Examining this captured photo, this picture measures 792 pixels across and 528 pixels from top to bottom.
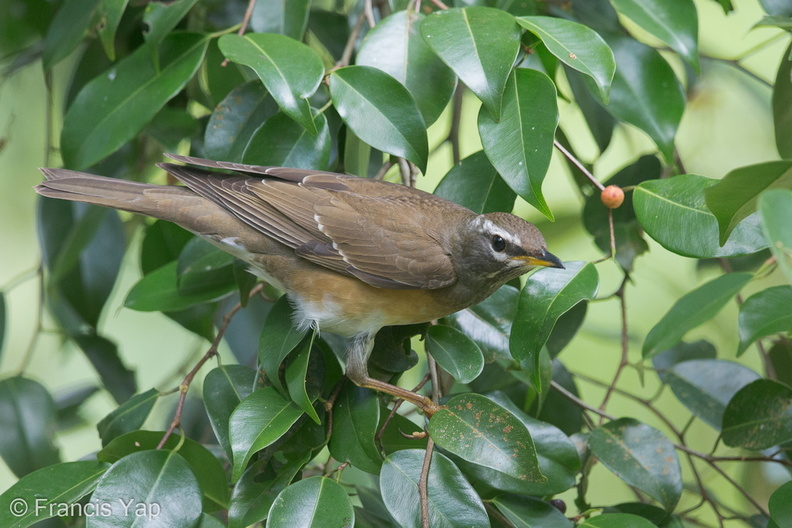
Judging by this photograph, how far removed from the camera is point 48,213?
311 cm

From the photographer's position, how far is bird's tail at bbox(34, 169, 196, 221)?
93.7 inches

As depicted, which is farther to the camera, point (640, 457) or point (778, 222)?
point (640, 457)

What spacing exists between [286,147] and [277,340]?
603 millimetres

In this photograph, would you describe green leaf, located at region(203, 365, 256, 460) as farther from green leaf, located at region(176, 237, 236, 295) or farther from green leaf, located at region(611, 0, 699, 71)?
green leaf, located at region(611, 0, 699, 71)

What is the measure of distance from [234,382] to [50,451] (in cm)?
92

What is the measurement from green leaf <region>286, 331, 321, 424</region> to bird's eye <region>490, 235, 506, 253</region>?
64 cm

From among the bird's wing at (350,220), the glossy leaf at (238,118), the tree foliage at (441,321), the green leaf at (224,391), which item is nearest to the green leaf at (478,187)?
the tree foliage at (441,321)

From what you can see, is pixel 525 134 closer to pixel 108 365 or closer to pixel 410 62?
pixel 410 62

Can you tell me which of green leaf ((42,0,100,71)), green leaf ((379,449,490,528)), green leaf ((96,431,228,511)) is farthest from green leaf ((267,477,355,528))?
green leaf ((42,0,100,71))

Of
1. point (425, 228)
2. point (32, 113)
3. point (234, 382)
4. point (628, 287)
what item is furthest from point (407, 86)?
point (32, 113)

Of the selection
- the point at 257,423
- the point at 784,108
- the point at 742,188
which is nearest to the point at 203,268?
the point at 257,423

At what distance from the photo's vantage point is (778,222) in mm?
1268

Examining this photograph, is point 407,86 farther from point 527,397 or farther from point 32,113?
point 32,113

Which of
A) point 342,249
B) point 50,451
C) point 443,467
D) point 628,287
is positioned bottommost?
point 628,287
